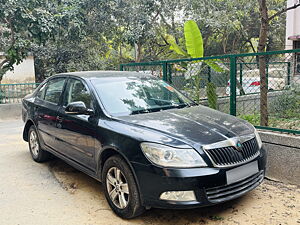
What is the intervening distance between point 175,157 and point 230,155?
61cm

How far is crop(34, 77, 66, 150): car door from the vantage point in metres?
4.77

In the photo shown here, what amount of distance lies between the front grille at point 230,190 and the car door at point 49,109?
2684 millimetres

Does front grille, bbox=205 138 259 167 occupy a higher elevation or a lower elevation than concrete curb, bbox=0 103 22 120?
higher

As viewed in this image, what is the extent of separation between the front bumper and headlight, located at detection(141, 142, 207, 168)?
0.17 ft

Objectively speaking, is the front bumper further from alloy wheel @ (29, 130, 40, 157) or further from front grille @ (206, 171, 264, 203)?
alloy wheel @ (29, 130, 40, 157)

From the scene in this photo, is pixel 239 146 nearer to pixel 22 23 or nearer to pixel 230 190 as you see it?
pixel 230 190

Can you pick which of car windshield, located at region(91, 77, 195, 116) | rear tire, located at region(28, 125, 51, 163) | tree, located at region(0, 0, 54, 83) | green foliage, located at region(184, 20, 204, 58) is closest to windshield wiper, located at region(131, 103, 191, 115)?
car windshield, located at region(91, 77, 195, 116)

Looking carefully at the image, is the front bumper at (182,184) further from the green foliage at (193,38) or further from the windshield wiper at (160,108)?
the green foliage at (193,38)

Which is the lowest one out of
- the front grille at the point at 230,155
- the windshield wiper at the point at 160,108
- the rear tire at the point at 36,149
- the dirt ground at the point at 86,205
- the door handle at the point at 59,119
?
the dirt ground at the point at 86,205

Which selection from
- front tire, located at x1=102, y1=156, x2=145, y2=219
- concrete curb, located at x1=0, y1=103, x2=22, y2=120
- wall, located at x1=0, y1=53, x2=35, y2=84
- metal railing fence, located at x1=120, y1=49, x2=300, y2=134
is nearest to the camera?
front tire, located at x1=102, y1=156, x2=145, y2=219

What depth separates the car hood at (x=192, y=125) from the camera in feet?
10.5

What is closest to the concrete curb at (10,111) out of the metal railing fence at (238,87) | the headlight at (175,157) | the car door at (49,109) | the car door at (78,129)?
the metal railing fence at (238,87)

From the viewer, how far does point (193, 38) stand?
6.21 meters

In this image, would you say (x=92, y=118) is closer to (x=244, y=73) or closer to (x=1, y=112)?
(x=244, y=73)
